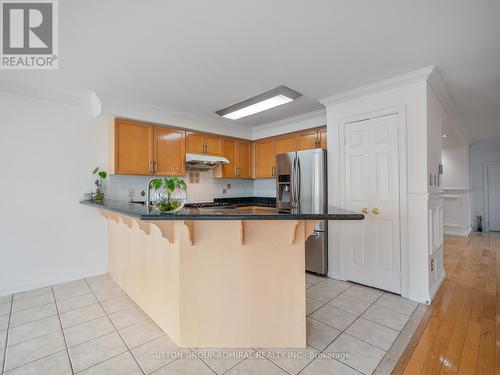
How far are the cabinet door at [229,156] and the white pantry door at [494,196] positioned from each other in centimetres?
A: 719

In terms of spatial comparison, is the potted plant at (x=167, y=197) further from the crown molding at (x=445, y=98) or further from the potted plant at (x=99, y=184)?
the crown molding at (x=445, y=98)

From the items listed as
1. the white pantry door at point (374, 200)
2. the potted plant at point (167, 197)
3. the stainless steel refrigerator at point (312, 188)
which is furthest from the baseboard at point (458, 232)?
the potted plant at point (167, 197)

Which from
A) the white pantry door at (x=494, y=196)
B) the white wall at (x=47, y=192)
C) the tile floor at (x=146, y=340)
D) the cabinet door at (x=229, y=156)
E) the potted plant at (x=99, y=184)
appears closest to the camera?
the tile floor at (x=146, y=340)

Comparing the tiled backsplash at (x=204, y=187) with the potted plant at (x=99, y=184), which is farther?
the tiled backsplash at (x=204, y=187)

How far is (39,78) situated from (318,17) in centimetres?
293

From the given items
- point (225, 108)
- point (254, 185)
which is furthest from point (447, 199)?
point (225, 108)

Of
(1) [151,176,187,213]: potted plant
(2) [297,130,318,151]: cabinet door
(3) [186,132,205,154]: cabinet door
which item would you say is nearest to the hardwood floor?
(1) [151,176,187,213]: potted plant

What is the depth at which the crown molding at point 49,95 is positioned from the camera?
280 centimetres

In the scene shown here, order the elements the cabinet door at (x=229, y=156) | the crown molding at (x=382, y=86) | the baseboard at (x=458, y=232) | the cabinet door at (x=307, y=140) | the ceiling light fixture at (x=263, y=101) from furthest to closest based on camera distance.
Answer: the baseboard at (x=458, y=232), the cabinet door at (x=229, y=156), the cabinet door at (x=307, y=140), the ceiling light fixture at (x=263, y=101), the crown molding at (x=382, y=86)

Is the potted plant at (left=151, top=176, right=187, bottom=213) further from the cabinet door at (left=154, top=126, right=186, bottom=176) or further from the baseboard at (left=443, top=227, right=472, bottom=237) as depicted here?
the baseboard at (left=443, top=227, right=472, bottom=237)

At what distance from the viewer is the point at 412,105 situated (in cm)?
264

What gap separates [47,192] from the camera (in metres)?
3.05

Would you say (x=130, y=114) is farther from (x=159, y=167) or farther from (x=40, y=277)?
(x=40, y=277)

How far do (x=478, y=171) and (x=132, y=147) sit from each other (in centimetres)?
880
